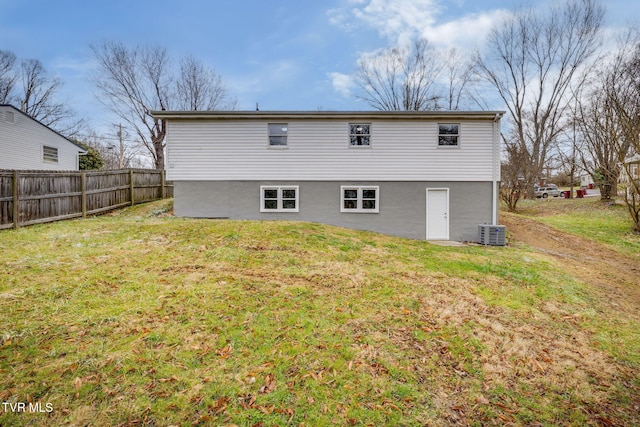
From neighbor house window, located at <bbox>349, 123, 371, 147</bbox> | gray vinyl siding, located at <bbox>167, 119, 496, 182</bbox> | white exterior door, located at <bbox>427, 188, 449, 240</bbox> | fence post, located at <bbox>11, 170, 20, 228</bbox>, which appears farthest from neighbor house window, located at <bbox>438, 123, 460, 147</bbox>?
fence post, located at <bbox>11, 170, 20, 228</bbox>

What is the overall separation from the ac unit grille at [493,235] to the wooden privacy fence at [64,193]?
15.1 metres

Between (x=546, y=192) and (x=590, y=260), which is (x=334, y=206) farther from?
(x=546, y=192)

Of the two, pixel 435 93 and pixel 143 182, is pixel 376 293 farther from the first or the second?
pixel 435 93

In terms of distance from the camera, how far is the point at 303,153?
451 inches

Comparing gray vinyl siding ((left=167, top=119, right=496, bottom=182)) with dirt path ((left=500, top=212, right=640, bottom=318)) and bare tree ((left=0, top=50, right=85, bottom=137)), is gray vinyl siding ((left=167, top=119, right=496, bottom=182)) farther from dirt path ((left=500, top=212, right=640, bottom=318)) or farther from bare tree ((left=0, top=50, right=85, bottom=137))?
bare tree ((left=0, top=50, right=85, bottom=137))

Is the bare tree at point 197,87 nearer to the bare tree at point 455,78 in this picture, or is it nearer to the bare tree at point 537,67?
the bare tree at point 455,78

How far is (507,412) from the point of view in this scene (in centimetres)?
285

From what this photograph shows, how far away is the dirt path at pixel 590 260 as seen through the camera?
6352mm

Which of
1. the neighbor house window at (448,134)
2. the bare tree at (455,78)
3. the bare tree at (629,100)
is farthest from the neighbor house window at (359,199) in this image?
the bare tree at (455,78)

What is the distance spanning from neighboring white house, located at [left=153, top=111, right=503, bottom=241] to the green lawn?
4813 mm

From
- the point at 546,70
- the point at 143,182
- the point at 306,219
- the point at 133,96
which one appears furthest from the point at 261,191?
the point at 546,70

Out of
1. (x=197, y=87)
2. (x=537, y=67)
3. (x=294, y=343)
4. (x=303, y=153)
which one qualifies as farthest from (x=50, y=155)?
(x=537, y=67)

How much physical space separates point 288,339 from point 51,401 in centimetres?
231

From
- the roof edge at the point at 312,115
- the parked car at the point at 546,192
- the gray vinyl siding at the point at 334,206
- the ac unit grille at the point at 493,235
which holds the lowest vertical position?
the ac unit grille at the point at 493,235
